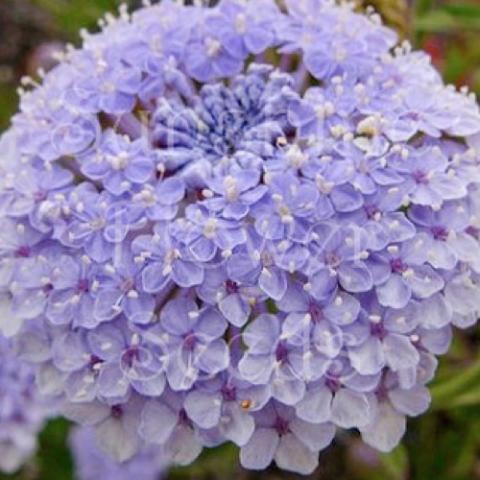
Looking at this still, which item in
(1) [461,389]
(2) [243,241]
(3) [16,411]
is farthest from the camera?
(3) [16,411]

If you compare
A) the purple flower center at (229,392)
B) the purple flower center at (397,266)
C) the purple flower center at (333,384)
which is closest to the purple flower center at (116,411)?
the purple flower center at (229,392)

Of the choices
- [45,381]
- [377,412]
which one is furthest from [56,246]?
[377,412]

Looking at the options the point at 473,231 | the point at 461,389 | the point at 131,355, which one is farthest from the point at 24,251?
the point at 461,389

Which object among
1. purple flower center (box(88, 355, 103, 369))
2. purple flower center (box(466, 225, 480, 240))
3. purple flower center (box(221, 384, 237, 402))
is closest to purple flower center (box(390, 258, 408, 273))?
purple flower center (box(466, 225, 480, 240))

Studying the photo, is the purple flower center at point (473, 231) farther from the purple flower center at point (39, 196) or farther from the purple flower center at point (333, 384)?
the purple flower center at point (39, 196)

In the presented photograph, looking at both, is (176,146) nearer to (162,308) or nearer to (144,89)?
(144,89)

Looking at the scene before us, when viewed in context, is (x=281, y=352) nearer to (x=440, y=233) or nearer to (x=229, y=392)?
(x=229, y=392)
